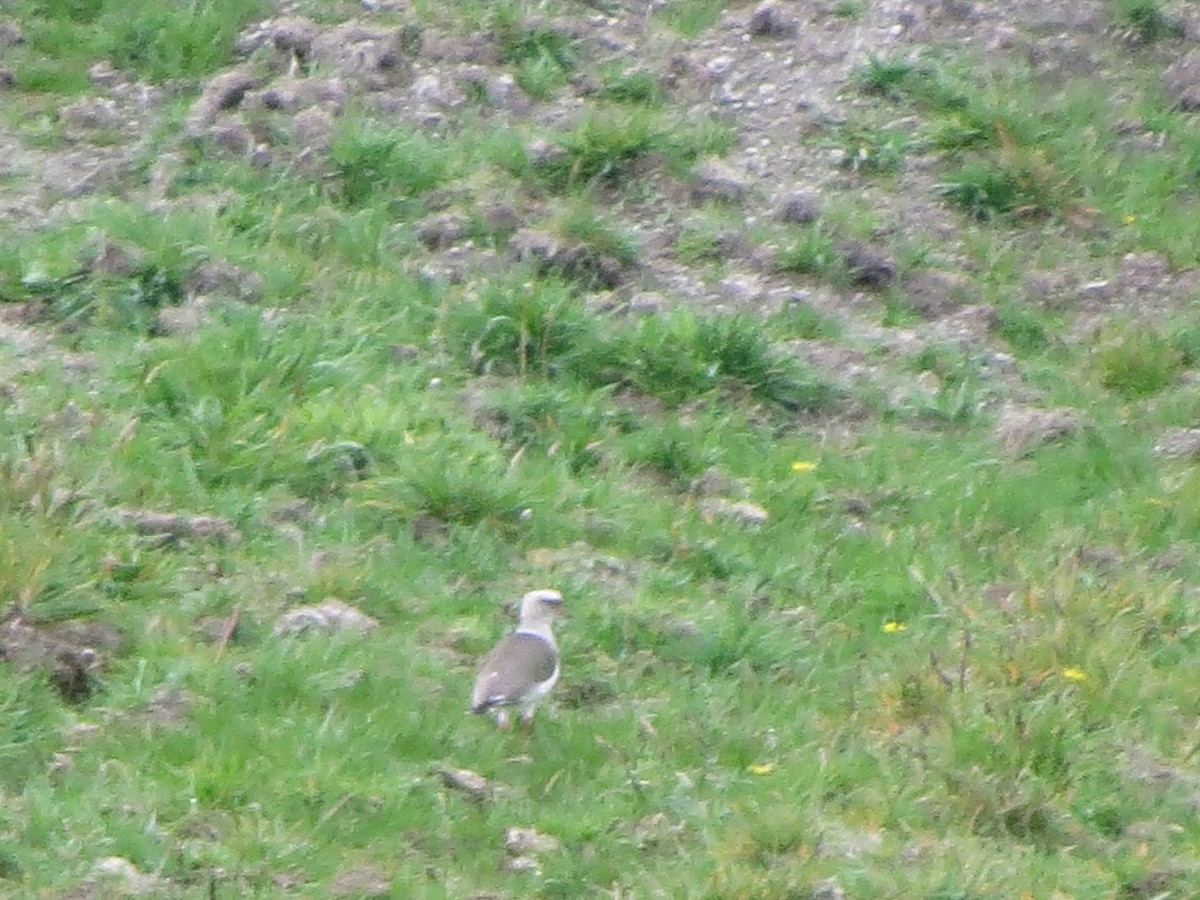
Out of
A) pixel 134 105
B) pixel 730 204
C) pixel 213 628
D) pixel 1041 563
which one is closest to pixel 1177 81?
pixel 730 204

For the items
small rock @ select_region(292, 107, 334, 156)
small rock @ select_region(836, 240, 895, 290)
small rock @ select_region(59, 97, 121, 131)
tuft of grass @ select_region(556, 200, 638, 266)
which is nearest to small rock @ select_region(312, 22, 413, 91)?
small rock @ select_region(292, 107, 334, 156)

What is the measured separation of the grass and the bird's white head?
218 mm

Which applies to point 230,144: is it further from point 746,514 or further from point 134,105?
point 746,514

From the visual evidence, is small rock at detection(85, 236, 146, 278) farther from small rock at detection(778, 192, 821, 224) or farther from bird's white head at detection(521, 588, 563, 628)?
small rock at detection(778, 192, 821, 224)

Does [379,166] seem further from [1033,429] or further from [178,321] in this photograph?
[1033,429]

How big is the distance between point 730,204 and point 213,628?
422cm

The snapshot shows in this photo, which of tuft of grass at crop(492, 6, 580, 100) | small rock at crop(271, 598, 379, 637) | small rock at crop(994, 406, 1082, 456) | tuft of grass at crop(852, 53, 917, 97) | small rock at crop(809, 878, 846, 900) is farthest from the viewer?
tuft of grass at crop(852, 53, 917, 97)

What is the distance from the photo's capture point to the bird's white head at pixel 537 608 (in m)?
6.63

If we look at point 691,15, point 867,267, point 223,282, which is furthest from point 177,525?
point 691,15

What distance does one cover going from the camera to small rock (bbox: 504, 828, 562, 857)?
5.80m

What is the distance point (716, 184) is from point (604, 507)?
2750 millimetres

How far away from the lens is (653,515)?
7.75 metres

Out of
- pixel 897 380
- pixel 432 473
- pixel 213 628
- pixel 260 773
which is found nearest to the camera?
pixel 260 773

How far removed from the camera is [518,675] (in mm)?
6180
